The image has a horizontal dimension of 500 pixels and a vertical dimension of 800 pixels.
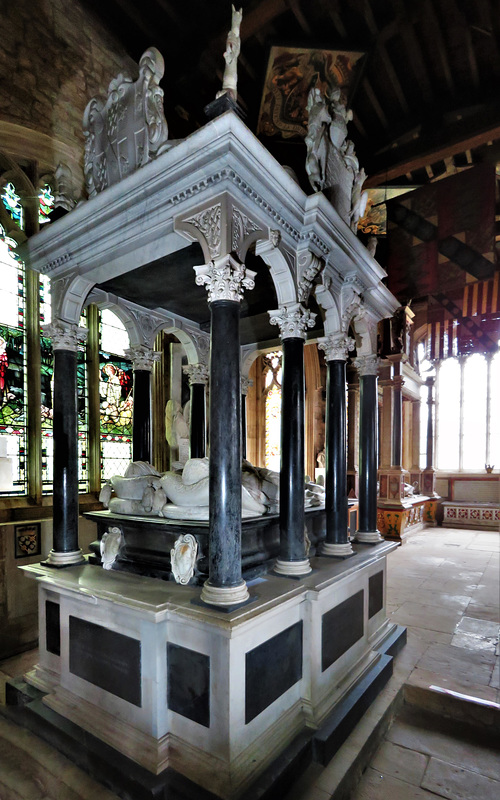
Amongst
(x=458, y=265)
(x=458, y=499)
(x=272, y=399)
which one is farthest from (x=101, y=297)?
(x=458, y=499)

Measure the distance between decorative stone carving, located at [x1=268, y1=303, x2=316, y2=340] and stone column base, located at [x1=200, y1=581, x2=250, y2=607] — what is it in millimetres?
1703

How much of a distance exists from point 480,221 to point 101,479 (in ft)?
16.8

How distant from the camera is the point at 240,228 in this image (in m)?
2.46

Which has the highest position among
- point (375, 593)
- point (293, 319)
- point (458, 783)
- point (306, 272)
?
point (306, 272)

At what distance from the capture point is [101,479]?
5.27 metres

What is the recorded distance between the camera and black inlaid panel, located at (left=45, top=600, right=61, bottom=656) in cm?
284

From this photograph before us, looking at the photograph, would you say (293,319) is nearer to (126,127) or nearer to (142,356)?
(126,127)

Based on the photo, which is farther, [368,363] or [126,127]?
[368,363]

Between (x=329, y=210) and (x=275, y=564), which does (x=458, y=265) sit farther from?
(x=275, y=564)

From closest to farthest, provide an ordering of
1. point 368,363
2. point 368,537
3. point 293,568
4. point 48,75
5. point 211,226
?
point 211,226, point 293,568, point 368,537, point 368,363, point 48,75

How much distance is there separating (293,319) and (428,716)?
3.03 meters

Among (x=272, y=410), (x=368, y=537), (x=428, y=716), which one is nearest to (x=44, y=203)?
(x=368, y=537)

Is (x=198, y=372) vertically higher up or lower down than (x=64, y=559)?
higher up

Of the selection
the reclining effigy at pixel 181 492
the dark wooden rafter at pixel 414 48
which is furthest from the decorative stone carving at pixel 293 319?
the dark wooden rafter at pixel 414 48
